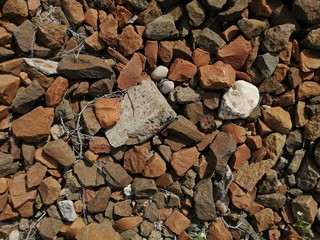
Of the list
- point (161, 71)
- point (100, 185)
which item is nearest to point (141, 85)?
point (161, 71)

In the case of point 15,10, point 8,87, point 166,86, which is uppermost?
point 15,10

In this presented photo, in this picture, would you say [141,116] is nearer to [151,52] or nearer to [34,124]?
[151,52]

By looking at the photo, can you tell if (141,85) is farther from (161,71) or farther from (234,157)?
(234,157)

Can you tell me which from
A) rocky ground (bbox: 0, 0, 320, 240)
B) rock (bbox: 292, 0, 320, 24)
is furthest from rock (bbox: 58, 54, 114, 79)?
rock (bbox: 292, 0, 320, 24)

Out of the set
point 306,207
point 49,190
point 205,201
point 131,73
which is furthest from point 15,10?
point 306,207

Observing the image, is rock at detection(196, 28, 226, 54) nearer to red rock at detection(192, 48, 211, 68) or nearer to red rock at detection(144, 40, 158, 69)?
red rock at detection(192, 48, 211, 68)

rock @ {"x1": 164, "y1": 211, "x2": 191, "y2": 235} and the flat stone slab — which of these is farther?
rock @ {"x1": 164, "y1": 211, "x2": 191, "y2": 235}

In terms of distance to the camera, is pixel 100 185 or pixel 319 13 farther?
pixel 100 185
